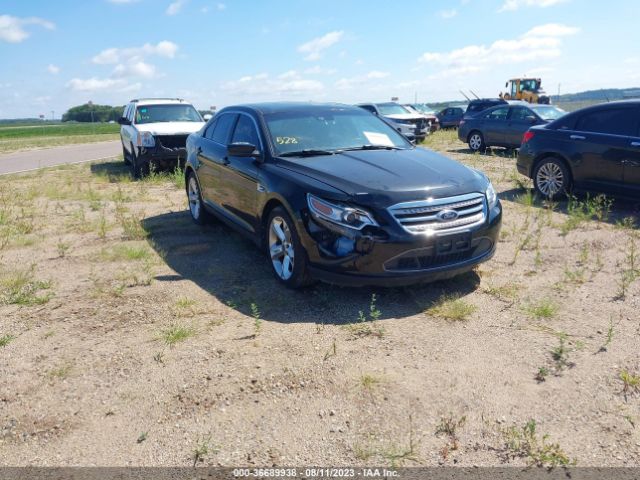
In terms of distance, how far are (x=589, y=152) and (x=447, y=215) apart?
487 centimetres

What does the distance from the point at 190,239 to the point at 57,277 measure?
1.79 m

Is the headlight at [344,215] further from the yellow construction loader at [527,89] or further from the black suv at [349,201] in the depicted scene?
the yellow construction loader at [527,89]

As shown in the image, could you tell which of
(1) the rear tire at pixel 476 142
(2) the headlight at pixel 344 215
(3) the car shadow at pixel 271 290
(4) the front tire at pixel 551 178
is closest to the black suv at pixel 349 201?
(2) the headlight at pixel 344 215

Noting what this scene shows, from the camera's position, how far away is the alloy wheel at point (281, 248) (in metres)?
4.89

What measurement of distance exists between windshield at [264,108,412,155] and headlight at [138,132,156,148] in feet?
22.7

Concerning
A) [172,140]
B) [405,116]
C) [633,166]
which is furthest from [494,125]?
[172,140]

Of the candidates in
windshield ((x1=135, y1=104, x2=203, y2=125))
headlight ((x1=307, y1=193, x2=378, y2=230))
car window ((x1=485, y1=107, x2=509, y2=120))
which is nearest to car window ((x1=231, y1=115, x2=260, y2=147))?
headlight ((x1=307, y1=193, x2=378, y2=230))

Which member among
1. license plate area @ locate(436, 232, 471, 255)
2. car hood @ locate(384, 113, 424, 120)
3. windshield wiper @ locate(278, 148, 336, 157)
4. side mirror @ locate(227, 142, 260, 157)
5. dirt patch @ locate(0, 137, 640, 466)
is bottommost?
dirt patch @ locate(0, 137, 640, 466)

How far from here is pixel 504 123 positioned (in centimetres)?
1634

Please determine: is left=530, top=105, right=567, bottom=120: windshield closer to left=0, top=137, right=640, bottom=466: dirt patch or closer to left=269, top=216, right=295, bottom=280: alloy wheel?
left=0, top=137, right=640, bottom=466: dirt patch

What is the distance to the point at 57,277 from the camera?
18.3ft

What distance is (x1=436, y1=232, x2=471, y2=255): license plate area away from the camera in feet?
14.4

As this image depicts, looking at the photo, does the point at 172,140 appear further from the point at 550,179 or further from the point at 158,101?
the point at 550,179

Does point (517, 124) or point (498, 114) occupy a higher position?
point (498, 114)
